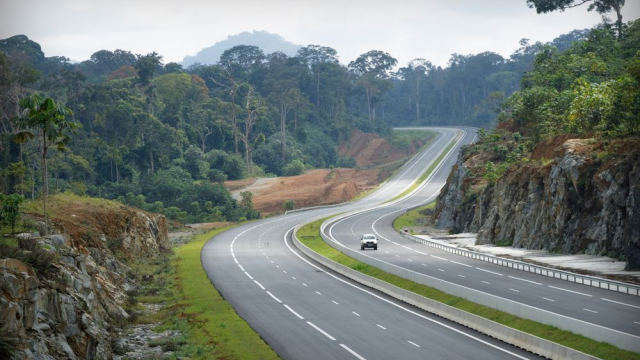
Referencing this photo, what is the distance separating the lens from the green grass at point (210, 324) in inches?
1331

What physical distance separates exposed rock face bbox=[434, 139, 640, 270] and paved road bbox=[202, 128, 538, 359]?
19407 millimetres

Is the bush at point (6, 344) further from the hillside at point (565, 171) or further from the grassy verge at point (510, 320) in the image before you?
the hillside at point (565, 171)

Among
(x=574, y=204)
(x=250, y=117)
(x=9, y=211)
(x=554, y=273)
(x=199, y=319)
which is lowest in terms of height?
(x=199, y=319)

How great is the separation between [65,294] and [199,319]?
10651 mm

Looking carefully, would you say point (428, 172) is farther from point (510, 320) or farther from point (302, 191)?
point (510, 320)

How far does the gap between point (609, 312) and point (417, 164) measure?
133 metres

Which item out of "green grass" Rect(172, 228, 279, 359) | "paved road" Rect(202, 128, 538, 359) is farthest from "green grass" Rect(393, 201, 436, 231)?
"green grass" Rect(172, 228, 279, 359)

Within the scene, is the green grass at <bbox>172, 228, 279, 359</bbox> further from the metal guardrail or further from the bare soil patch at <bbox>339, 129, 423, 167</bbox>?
the bare soil patch at <bbox>339, 129, 423, 167</bbox>

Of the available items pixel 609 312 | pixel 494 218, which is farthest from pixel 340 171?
pixel 609 312

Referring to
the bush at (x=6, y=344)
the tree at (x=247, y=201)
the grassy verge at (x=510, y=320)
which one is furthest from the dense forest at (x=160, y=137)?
the bush at (x=6, y=344)

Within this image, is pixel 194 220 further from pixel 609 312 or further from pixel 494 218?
pixel 609 312

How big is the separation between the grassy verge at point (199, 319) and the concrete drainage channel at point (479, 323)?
1068cm

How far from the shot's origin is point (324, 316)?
135 ft

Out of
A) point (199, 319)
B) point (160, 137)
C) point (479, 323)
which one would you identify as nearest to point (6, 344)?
point (199, 319)
